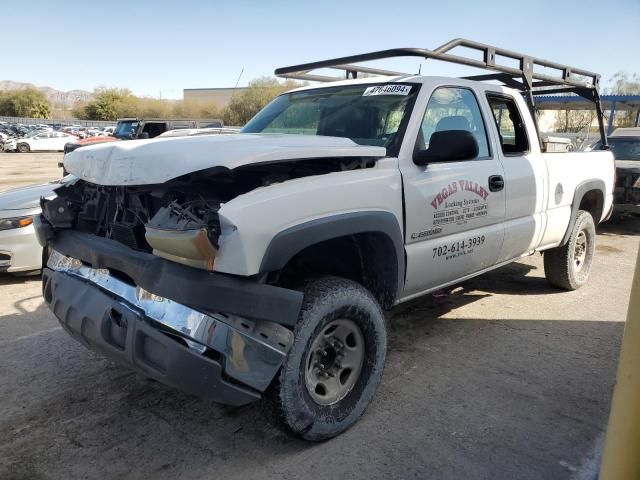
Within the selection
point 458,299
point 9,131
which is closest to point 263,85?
point 9,131

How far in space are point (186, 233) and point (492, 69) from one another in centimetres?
306

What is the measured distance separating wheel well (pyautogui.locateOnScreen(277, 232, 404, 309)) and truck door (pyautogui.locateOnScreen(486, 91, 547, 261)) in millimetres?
1425

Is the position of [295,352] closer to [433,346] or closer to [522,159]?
[433,346]

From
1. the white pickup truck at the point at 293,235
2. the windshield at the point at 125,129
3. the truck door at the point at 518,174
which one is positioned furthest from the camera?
the windshield at the point at 125,129

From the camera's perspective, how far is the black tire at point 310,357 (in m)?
2.66

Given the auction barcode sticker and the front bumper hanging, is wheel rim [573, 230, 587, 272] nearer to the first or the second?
the auction barcode sticker

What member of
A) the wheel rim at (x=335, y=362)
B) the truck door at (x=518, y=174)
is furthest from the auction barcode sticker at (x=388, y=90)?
the wheel rim at (x=335, y=362)

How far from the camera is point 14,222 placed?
5516 mm

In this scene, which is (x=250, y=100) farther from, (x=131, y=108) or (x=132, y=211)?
(x=132, y=211)

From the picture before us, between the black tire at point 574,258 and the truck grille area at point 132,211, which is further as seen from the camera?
the black tire at point 574,258

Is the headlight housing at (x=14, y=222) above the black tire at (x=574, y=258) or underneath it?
above

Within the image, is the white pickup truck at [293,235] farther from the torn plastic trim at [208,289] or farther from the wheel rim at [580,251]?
the wheel rim at [580,251]

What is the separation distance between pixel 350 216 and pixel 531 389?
181 cm

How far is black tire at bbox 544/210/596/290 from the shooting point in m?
5.49
